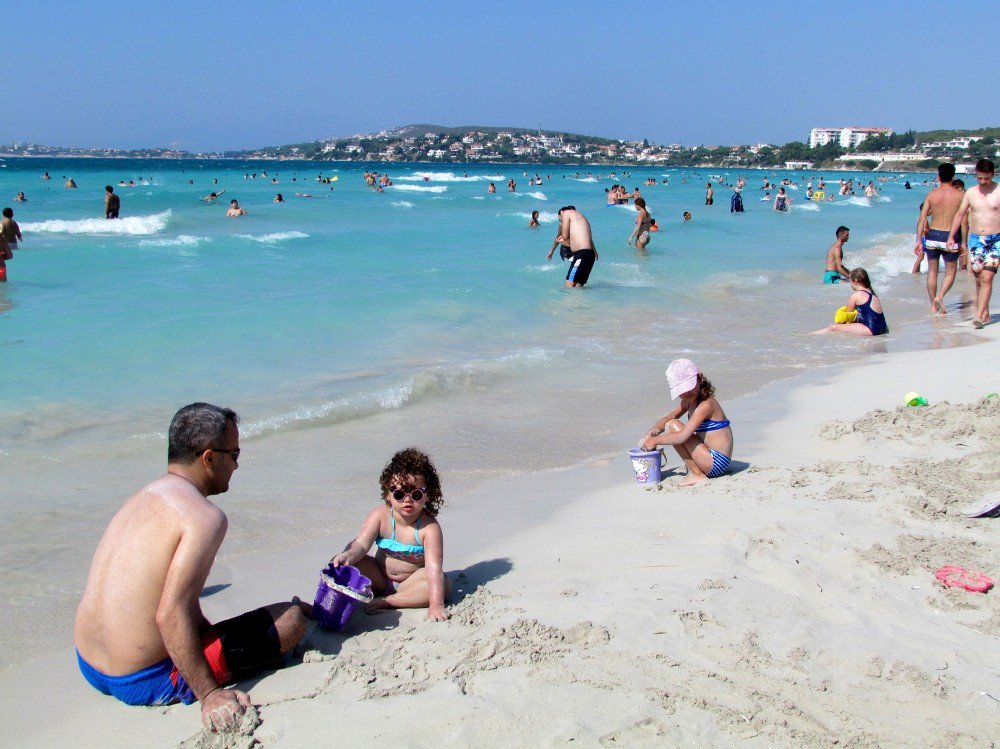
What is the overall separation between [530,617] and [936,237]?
Answer: 9.45 metres

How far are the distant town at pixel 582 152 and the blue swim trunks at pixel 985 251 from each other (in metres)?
117

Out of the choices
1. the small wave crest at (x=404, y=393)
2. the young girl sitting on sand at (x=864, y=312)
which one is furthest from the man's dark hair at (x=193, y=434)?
the young girl sitting on sand at (x=864, y=312)

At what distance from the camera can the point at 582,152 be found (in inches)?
6206

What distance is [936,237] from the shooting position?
1070 cm

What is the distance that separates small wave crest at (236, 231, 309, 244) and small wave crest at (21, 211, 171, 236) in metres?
3.33

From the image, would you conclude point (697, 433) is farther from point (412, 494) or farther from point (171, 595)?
point (171, 595)

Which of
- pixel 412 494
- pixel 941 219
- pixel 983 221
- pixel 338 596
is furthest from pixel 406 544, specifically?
pixel 941 219

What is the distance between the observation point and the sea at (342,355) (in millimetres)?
5273

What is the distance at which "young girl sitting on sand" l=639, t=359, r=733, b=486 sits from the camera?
508 centimetres

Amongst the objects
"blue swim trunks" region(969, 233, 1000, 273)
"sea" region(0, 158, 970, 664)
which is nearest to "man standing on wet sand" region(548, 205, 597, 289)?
"sea" region(0, 158, 970, 664)

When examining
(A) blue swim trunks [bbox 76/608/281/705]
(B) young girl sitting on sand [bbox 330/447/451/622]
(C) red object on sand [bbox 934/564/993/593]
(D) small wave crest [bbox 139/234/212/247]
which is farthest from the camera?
(D) small wave crest [bbox 139/234/212/247]

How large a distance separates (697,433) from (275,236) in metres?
18.3

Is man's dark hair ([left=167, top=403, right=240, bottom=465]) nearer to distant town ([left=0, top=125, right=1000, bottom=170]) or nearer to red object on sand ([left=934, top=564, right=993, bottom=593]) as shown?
red object on sand ([left=934, top=564, right=993, bottom=593])

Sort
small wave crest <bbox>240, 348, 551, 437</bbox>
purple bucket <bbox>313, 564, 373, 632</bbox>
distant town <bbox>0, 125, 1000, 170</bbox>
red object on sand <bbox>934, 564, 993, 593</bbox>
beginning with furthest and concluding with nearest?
1. distant town <bbox>0, 125, 1000, 170</bbox>
2. small wave crest <bbox>240, 348, 551, 437</bbox>
3. red object on sand <bbox>934, 564, 993, 593</bbox>
4. purple bucket <bbox>313, 564, 373, 632</bbox>
